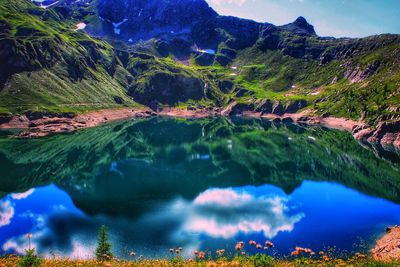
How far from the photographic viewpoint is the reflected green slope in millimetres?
100062

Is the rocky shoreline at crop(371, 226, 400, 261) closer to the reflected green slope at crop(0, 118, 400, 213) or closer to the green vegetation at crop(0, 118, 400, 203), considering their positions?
the reflected green slope at crop(0, 118, 400, 213)

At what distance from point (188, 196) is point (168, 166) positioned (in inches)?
1645

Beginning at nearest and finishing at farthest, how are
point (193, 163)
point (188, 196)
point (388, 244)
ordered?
point (388, 244)
point (188, 196)
point (193, 163)

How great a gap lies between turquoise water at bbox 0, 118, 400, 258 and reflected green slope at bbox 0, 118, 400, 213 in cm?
41

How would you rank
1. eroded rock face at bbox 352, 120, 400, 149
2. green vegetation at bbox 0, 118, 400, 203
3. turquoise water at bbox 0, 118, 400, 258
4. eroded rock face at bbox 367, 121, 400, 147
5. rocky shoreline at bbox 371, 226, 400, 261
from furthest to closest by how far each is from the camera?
eroded rock face at bbox 367, 121, 400, 147 < eroded rock face at bbox 352, 120, 400, 149 < green vegetation at bbox 0, 118, 400, 203 < turquoise water at bbox 0, 118, 400, 258 < rocky shoreline at bbox 371, 226, 400, 261

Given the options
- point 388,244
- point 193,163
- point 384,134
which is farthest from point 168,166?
point 384,134

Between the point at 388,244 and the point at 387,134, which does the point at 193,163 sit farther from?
the point at 387,134

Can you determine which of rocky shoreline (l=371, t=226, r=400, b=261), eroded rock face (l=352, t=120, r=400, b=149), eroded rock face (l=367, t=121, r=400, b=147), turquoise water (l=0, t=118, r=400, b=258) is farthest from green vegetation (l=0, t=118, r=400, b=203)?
rocky shoreline (l=371, t=226, r=400, b=261)

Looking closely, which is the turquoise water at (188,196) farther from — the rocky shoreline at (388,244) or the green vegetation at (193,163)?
the rocky shoreline at (388,244)

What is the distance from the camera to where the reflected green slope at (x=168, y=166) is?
328 ft

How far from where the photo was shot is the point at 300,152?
16450 cm

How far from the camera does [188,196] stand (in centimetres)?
9406

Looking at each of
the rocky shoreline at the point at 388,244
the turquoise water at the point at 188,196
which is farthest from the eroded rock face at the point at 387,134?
the rocky shoreline at the point at 388,244

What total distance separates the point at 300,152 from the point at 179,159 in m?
58.3
